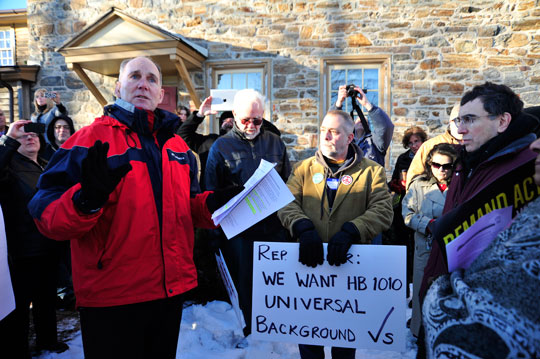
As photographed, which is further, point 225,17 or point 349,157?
point 225,17

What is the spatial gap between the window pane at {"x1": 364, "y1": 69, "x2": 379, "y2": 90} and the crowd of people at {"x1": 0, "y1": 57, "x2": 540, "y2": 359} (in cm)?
Answer: 495

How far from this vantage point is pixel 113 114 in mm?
1715

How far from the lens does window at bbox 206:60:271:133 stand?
7.73m

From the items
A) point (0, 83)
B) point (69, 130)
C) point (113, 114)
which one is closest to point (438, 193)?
point (113, 114)

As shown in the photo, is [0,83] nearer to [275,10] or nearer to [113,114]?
[275,10]

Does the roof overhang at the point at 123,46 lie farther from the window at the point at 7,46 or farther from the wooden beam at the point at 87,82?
the window at the point at 7,46

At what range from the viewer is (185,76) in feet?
24.1

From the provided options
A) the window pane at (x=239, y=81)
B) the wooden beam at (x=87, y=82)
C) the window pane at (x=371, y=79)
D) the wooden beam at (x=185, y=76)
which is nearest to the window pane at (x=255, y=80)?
the window pane at (x=239, y=81)

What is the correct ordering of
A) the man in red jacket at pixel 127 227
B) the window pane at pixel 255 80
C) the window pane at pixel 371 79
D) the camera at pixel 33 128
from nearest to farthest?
the man in red jacket at pixel 127 227 < the camera at pixel 33 128 < the window pane at pixel 371 79 < the window pane at pixel 255 80

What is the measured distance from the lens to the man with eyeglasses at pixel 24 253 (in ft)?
8.38

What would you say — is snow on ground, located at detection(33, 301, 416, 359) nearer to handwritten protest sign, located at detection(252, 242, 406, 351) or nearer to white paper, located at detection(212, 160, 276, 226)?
handwritten protest sign, located at detection(252, 242, 406, 351)

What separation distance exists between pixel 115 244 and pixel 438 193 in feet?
8.81

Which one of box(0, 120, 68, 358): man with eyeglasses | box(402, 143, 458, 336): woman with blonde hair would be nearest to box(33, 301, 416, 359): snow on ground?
box(0, 120, 68, 358): man with eyeglasses

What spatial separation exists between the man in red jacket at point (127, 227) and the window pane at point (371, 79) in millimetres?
6494
